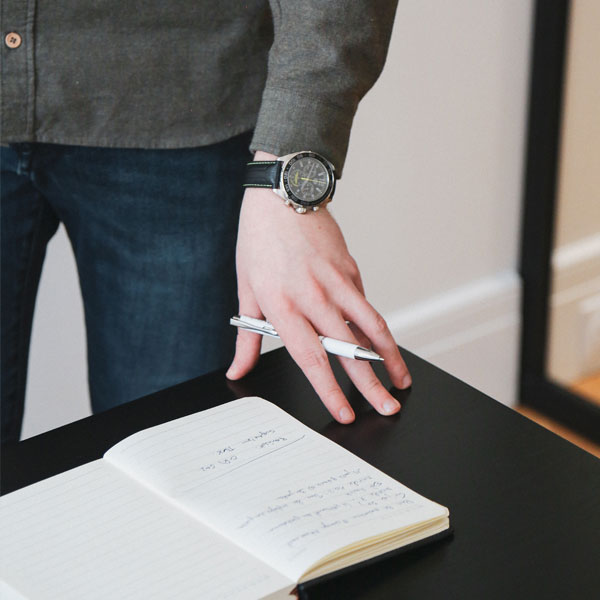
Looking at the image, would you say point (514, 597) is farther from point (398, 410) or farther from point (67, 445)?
point (67, 445)

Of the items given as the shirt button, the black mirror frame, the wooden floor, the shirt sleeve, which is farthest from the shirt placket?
the wooden floor

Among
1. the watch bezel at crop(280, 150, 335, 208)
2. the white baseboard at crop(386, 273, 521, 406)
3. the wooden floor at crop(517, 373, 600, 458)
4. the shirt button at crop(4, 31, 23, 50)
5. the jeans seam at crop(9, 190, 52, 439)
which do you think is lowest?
the wooden floor at crop(517, 373, 600, 458)

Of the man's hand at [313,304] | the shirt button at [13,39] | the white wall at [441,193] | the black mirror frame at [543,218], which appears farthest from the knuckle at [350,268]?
the black mirror frame at [543,218]

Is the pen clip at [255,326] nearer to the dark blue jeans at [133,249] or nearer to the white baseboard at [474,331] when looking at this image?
the dark blue jeans at [133,249]

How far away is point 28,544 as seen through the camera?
57cm

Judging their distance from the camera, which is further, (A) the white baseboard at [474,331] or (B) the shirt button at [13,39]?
(A) the white baseboard at [474,331]

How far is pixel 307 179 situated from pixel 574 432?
149 centimetres

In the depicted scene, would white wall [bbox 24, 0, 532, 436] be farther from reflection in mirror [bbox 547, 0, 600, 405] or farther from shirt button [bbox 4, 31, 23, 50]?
shirt button [bbox 4, 31, 23, 50]

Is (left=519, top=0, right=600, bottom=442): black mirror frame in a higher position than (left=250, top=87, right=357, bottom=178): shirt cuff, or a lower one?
lower

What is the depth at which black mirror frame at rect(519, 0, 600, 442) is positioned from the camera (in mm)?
1946

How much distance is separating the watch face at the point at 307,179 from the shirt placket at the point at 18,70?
283 mm

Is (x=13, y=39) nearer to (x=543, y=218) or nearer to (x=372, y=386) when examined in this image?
(x=372, y=386)

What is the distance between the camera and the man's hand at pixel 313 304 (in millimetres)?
757

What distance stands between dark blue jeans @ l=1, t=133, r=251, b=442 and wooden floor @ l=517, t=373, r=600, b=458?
Result: 4.00ft
